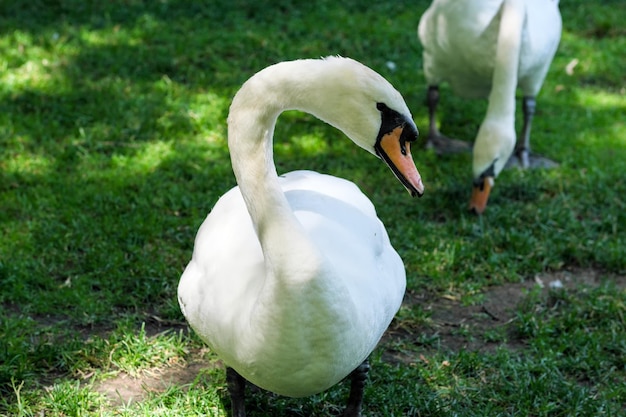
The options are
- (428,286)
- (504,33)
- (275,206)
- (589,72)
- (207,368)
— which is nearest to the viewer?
(275,206)

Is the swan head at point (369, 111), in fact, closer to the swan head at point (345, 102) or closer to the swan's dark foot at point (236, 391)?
the swan head at point (345, 102)

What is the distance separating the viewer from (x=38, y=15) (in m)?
7.71

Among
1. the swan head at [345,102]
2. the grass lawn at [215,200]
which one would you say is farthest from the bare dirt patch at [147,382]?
the swan head at [345,102]

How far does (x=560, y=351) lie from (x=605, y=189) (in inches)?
74.7

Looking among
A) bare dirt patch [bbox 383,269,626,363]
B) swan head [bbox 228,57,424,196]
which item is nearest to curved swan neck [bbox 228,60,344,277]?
swan head [bbox 228,57,424,196]

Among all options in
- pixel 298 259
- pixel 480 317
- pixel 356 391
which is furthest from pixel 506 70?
pixel 298 259

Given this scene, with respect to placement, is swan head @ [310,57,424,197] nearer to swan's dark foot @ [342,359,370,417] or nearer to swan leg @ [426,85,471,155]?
swan's dark foot @ [342,359,370,417]

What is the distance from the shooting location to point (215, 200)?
5.29 m

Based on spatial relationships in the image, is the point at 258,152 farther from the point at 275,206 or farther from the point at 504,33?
the point at 504,33

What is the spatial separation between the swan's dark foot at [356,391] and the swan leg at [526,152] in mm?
3042

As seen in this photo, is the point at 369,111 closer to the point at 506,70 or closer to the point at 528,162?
the point at 506,70

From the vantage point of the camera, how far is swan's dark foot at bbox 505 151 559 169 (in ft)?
19.8

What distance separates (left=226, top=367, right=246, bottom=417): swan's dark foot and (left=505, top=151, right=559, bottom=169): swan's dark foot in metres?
3.23

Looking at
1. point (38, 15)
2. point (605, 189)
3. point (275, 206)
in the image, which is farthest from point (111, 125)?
point (275, 206)
